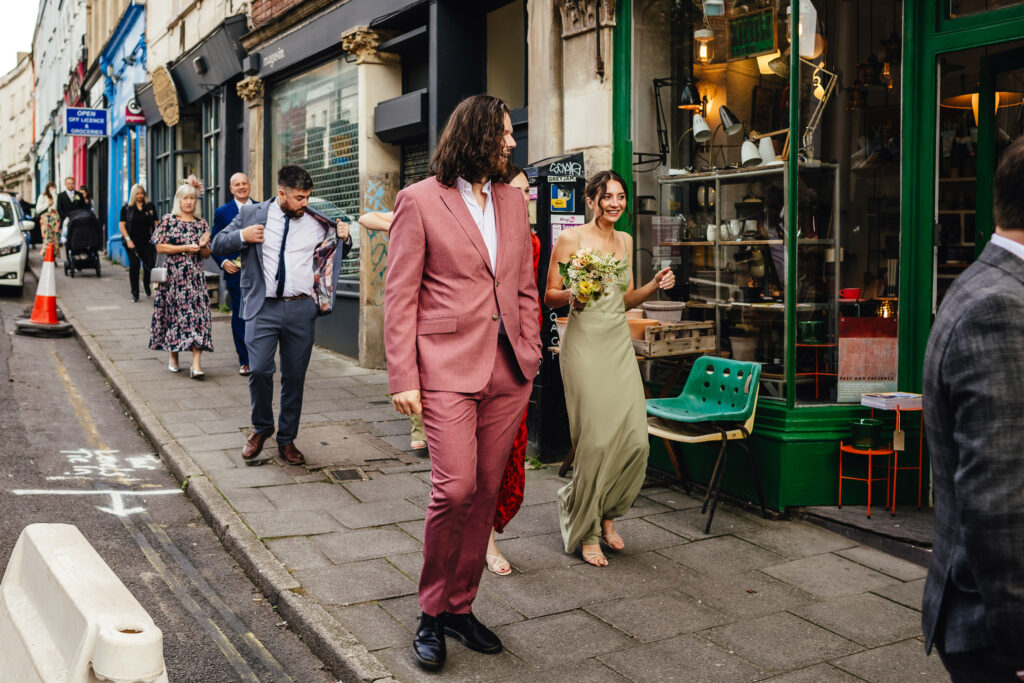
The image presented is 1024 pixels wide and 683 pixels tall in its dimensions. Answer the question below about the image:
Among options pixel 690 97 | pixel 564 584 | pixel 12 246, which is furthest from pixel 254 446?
pixel 12 246

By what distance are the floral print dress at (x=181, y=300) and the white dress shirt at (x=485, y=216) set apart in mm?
7118

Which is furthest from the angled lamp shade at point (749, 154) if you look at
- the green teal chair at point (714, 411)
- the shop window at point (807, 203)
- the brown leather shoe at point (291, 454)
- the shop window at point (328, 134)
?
the shop window at point (328, 134)

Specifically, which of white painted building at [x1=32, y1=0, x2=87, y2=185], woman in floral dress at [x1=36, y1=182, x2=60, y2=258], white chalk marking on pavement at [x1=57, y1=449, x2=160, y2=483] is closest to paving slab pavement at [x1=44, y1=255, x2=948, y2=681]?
white chalk marking on pavement at [x1=57, y1=449, x2=160, y2=483]

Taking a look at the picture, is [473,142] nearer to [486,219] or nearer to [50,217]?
[486,219]

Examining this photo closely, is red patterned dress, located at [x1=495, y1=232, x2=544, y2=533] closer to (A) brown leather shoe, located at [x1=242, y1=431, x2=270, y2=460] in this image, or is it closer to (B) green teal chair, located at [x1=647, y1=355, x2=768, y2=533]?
(B) green teal chair, located at [x1=647, y1=355, x2=768, y2=533]

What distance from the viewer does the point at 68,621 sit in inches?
89.4

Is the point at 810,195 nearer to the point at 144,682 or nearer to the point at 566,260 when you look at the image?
the point at 566,260

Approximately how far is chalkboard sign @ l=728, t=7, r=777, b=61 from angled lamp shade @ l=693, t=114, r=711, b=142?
460 mm

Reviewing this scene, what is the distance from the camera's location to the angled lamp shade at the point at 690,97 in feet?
23.2

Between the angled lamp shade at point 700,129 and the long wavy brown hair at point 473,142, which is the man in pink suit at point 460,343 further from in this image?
the angled lamp shade at point 700,129

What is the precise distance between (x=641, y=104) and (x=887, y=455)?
2947 mm

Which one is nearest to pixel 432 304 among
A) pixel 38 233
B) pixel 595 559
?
pixel 595 559

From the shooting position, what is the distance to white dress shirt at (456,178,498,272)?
3.89 m

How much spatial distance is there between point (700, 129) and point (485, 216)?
3519 mm
